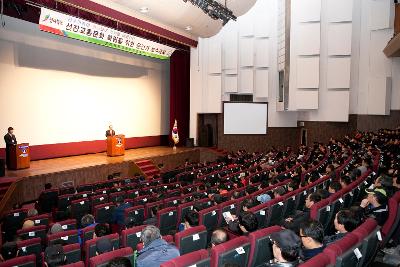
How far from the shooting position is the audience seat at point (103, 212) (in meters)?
6.04

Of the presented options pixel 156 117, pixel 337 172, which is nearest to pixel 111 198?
pixel 337 172

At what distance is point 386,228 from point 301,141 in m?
12.2

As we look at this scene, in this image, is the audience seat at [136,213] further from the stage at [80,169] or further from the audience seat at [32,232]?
the stage at [80,169]

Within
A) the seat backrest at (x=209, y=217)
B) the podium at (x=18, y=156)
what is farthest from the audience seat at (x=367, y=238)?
the podium at (x=18, y=156)

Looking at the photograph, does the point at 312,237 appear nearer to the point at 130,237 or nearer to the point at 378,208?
the point at 378,208

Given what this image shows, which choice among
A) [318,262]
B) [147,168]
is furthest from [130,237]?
[147,168]

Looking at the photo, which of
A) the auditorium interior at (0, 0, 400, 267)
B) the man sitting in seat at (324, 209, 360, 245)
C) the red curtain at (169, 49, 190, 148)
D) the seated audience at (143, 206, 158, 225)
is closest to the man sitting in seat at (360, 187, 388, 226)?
the auditorium interior at (0, 0, 400, 267)

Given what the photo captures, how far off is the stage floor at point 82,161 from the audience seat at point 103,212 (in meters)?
3.62

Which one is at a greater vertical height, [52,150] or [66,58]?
[66,58]

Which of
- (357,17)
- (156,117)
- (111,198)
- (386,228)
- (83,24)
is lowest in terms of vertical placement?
(111,198)

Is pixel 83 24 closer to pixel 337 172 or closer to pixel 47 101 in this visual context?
pixel 47 101

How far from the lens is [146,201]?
652 centimetres

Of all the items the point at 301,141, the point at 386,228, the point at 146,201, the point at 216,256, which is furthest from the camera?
the point at 301,141

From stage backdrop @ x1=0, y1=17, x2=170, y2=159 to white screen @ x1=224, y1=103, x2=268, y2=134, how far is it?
311 centimetres
